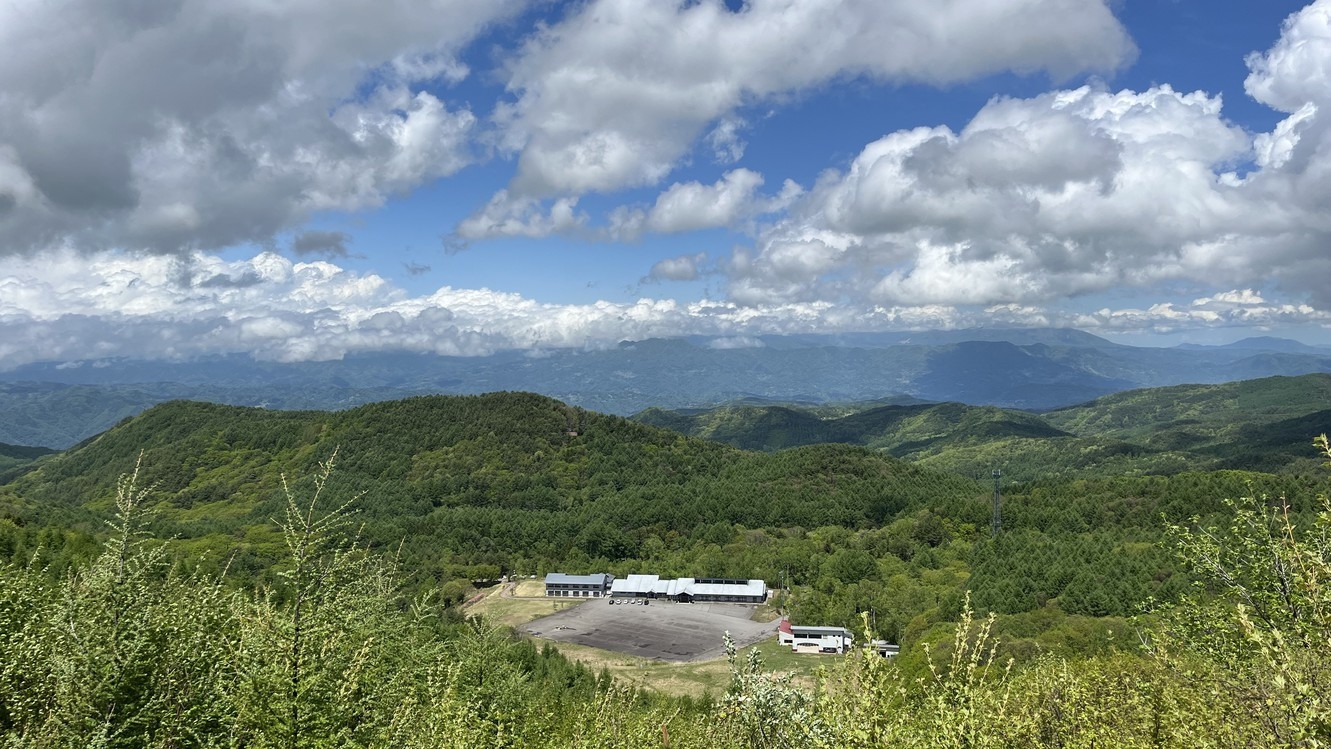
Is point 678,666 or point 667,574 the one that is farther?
point 667,574

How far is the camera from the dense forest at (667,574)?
1475 cm

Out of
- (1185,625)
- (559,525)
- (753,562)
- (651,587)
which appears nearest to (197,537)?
(559,525)

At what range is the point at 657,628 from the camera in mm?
102688

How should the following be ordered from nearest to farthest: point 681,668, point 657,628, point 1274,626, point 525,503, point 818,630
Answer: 1. point 1274,626
2. point 681,668
3. point 818,630
4. point 657,628
5. point 525,503

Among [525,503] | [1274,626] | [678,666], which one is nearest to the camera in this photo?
[1274,626]

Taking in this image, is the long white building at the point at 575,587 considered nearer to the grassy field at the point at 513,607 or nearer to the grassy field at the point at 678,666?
the grassy field at the point at 513,607

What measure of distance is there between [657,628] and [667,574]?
27361 mm

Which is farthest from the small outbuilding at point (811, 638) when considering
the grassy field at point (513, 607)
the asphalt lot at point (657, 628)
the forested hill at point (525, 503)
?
the grassy field at point (513, 607)

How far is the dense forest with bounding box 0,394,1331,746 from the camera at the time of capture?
14750 mm

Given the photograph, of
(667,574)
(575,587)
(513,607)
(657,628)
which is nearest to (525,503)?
(575,587)

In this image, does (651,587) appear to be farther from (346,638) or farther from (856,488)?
(346,638)

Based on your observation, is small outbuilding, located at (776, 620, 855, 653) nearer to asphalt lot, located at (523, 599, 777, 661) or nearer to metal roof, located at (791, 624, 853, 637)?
metal roof, located at (791, 624, 853, 637)

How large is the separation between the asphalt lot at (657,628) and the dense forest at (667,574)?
8436mm

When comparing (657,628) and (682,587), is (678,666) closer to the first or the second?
(657,628)
